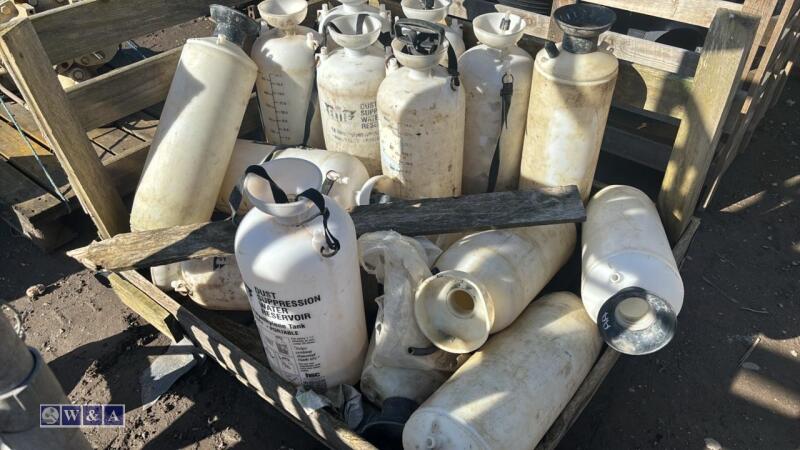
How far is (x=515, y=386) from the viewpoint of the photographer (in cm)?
194

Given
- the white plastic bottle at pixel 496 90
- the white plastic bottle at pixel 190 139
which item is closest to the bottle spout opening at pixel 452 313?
the white plastic bottle at pixel 496 90

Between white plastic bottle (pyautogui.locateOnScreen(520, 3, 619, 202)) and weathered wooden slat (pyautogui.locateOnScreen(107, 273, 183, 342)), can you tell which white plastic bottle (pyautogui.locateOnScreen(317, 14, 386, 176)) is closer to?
white plastic bottle (pyautogui.locateOnScreen(520, 3, 619, 202))

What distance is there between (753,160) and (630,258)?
2586 mm

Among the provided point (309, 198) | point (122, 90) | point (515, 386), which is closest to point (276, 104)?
point (122, 90)

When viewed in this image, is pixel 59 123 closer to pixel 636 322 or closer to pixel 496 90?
pixel 496 90

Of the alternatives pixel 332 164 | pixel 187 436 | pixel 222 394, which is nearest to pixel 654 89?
pixel 332 164

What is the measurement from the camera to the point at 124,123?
12.2 feet

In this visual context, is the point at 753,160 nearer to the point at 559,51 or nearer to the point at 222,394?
the point at 559,51

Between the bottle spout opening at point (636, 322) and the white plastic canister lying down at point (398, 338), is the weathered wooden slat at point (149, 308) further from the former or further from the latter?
the bottle spout opening at point (636, 322)

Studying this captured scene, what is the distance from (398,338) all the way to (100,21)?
2.05 metres

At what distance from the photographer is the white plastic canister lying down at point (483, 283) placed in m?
2.04

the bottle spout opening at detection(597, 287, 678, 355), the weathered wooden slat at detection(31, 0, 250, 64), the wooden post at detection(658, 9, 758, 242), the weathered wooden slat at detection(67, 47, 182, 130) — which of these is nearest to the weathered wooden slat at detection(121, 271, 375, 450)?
the weathered wooden slat at detection(67, 47, 182, 130)

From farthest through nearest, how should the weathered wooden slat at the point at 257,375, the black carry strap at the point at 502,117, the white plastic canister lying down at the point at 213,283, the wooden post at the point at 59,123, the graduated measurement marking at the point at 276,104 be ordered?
the graduated measurement marking at the point at 276,104 → the black carry strap at the point at 502,117 → the white plastic canister lying down at the point at 213,283 → the wooden post at the point at 59,123 → the weathered wooden slat at the point at 257,375

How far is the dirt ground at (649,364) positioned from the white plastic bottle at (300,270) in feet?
2.14
